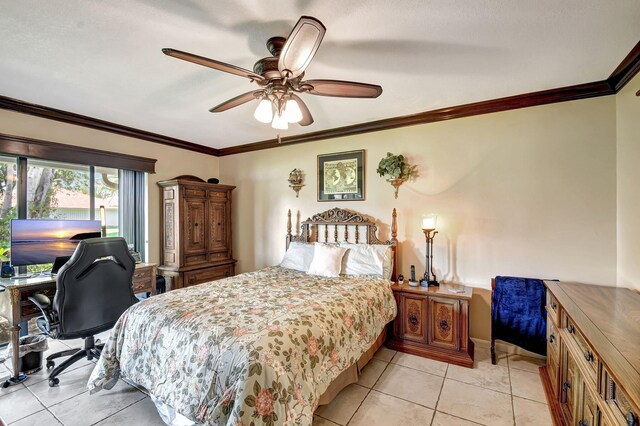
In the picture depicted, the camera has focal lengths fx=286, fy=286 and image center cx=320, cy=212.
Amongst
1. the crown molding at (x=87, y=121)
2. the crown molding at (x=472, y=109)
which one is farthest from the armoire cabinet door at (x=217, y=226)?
the crown molding at (x=472, y=109)

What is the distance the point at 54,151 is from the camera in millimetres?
3100

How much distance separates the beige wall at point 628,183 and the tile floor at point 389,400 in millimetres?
1156

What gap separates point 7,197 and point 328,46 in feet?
11.9

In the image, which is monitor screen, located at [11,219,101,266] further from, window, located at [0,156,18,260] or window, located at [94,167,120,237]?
window, located at [94,167,120,237]

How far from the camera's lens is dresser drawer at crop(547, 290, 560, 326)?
2.04 m

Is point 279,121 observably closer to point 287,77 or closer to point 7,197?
point 287,77

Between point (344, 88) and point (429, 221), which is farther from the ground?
point (344, 88)

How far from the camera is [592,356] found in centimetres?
135

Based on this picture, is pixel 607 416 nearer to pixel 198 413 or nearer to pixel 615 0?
pixel 198 413

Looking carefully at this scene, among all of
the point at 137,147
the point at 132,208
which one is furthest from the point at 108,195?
the point at 137,147

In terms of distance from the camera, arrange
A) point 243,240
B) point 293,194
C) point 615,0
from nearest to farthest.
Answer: point 615,0 < point 293,194 < point 243,240

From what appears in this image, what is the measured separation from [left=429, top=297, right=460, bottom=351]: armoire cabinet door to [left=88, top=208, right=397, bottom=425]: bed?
48cm

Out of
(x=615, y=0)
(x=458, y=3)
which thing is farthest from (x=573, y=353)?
(x=458, y=3)

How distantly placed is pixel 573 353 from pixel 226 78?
3.06m
